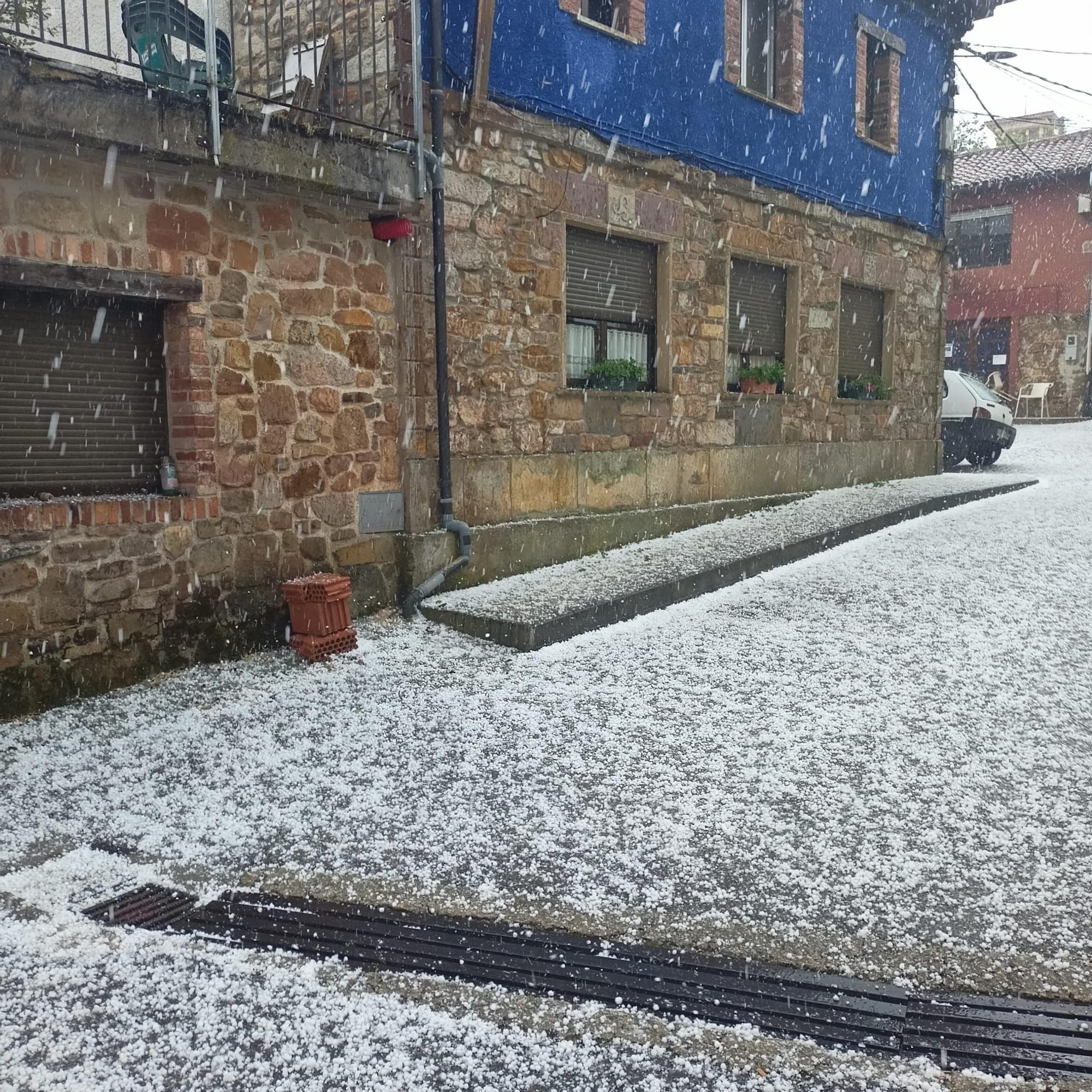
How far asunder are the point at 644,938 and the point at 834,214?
9.63m

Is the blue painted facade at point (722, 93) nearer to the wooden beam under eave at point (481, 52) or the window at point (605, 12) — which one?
the wooden beam under eave at point (481, 52)

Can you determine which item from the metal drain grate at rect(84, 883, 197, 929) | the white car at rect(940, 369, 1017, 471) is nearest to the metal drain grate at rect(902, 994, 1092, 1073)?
the metal drain grate at rect(84, 883, 197, 929)

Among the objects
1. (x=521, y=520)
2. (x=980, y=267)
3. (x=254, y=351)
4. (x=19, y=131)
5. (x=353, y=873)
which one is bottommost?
(x=353, y=873)

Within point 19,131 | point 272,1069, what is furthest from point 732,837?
point 19,131

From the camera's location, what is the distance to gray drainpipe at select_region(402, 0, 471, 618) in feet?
20.8

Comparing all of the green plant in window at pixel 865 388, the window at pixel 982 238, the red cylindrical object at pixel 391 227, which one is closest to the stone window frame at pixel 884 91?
the green plant in window at pixel 865 388

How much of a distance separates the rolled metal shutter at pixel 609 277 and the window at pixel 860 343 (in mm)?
3458

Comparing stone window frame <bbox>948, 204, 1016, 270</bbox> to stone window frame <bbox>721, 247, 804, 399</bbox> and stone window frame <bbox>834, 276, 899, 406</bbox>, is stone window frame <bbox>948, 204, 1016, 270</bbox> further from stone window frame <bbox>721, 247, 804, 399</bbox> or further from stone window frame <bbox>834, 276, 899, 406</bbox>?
stone window frame <bbox>721, 247, 804, 399</bbox>

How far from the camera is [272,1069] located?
2.20m

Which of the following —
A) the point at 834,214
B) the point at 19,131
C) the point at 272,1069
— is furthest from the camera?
the point at 834,214

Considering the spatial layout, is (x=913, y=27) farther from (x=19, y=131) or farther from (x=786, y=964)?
(x=786, y=964)

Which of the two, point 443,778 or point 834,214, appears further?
point 834,214

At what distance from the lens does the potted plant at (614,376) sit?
7.93m

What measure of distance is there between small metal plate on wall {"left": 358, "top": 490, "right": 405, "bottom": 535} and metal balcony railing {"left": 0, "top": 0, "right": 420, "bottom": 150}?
232 centimetres
